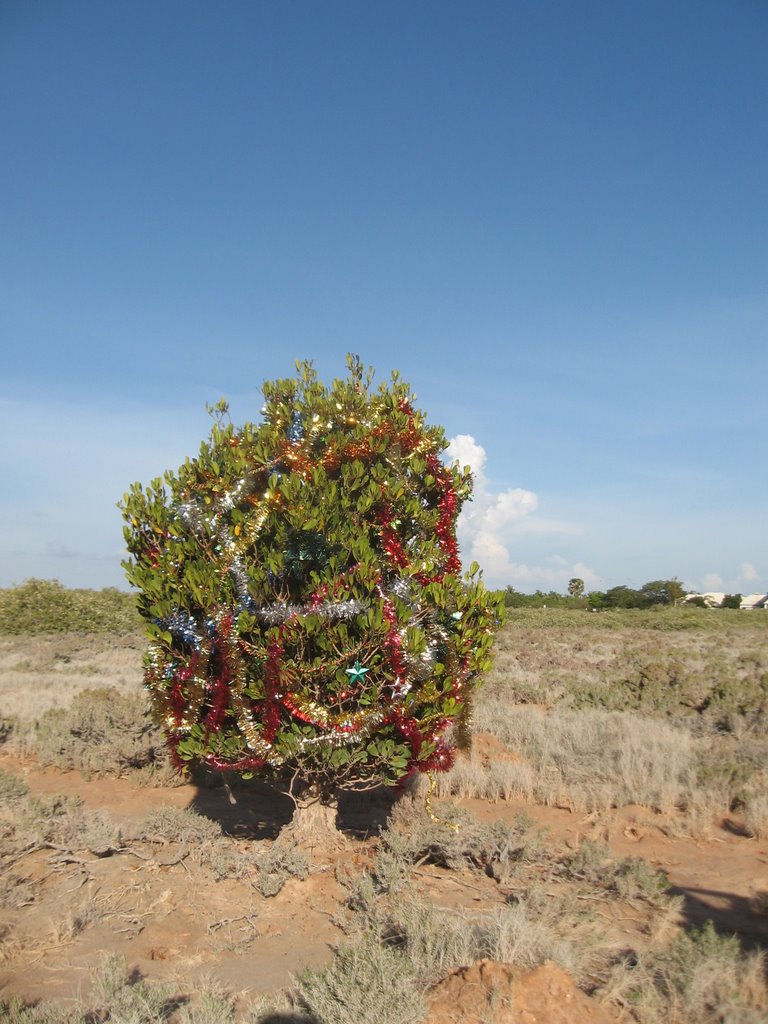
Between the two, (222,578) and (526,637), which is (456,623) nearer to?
(222,578)

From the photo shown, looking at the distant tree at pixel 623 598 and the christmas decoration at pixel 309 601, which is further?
the distant tree at pixel 623 598

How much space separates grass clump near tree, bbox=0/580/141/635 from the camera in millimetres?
26406

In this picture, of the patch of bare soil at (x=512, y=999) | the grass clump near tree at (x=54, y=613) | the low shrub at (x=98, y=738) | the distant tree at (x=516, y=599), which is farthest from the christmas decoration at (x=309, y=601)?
the distant tree at (x=516, y=599)

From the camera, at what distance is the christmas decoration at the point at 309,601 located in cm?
518

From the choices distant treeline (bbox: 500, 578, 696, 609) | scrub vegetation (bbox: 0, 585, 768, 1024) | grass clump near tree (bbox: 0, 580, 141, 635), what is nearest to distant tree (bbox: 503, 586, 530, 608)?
distant treeline (bbox: 500, 578, 696, 609)

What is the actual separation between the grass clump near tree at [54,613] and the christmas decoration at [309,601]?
21477mm

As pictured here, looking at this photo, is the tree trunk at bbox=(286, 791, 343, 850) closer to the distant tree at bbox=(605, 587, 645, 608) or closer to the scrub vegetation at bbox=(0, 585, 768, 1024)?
the scrub vegetation at bbox=(0, 585, 768, 1024)

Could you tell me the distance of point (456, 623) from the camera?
5406mm

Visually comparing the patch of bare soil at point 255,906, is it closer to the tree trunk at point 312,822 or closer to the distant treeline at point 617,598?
the tree trunk at point 312,822

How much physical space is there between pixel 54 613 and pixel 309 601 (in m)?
25.0

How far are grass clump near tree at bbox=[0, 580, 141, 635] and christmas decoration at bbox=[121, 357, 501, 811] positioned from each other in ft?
70.5

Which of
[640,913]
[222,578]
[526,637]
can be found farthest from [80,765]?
[526,637]

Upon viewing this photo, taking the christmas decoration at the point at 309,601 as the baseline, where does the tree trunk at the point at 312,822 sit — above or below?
below

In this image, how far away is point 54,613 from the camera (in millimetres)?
27094
